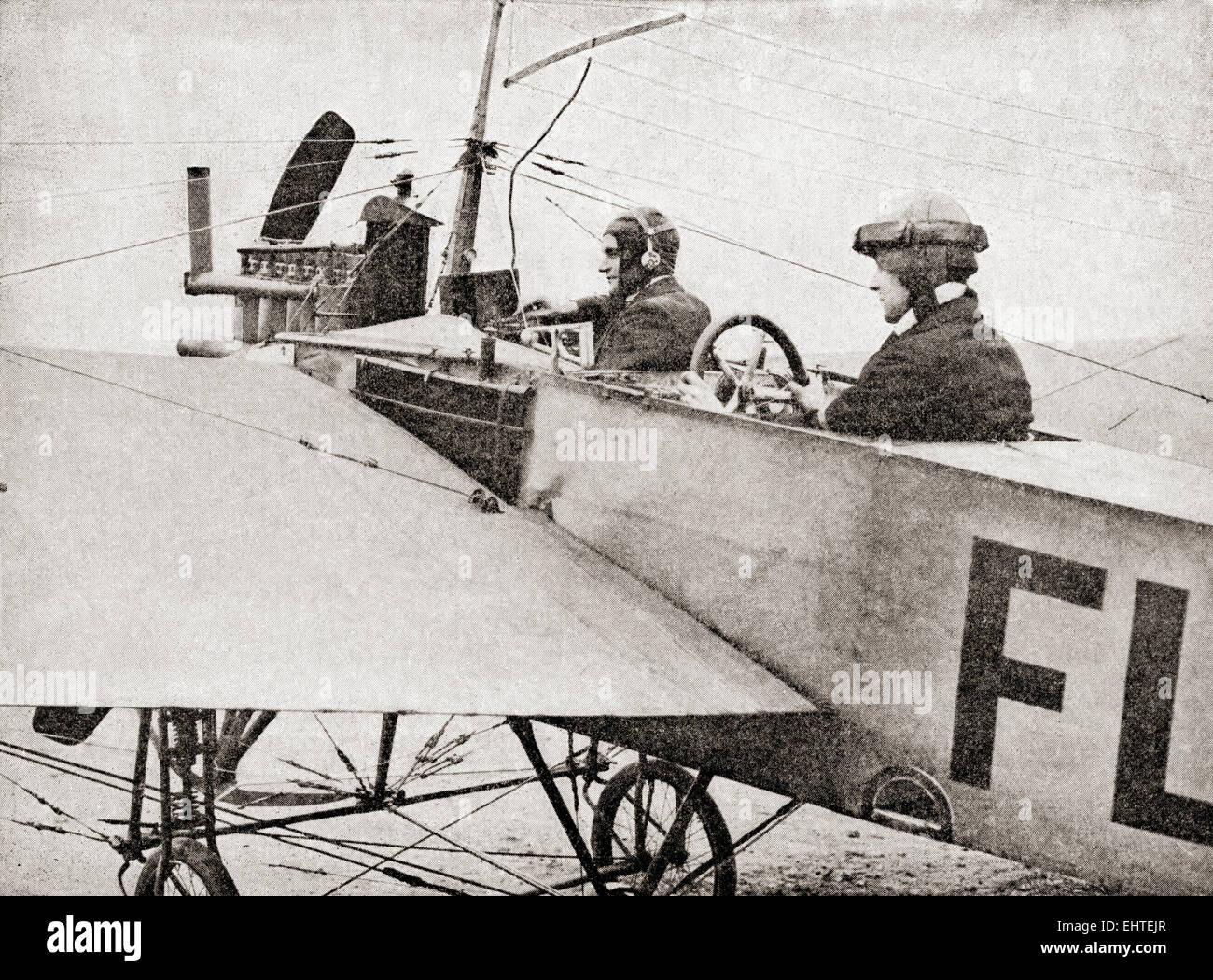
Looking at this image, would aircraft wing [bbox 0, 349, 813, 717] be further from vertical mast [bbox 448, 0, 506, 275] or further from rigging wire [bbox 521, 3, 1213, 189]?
vertical mast [bbox 448, 0, 506, 275]

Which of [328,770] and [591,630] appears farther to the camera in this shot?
[328,770]

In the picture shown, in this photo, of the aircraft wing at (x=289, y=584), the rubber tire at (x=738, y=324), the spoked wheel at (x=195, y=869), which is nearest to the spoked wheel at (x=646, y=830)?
the aircraft wing at (x=289, y=584)

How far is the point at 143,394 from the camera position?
4590 millimetres

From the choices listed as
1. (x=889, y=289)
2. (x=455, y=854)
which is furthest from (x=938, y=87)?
(x=455, y=854)

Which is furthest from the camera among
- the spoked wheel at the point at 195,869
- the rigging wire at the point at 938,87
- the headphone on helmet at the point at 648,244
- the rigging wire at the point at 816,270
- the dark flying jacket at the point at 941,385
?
the rigging wire at the point at 816,270

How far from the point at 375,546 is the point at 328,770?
14.4 feet

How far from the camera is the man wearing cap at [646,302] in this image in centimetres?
494

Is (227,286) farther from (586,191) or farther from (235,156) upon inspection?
(586,191)

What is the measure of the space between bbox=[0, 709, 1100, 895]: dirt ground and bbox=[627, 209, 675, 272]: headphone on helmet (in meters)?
2.65

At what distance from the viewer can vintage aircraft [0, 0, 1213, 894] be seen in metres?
2.95

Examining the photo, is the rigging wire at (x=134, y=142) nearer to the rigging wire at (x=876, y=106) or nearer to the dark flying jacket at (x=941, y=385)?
the rigging wire at (x=876, y=106)

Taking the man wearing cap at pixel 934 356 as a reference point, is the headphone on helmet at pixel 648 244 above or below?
above

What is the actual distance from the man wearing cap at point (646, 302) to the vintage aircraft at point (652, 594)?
0.25 metres

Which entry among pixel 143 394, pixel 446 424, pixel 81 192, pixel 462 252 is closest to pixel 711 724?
pixel 446 424
